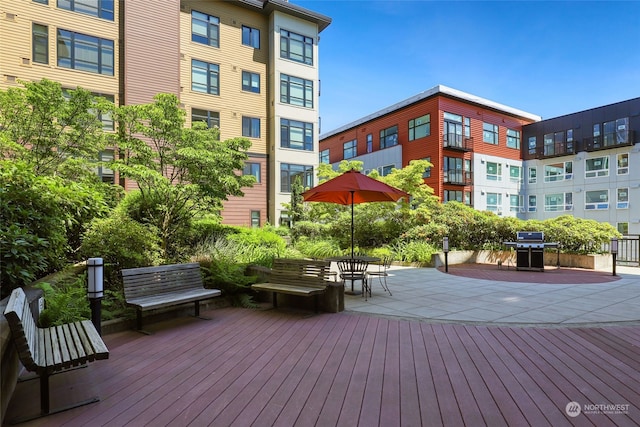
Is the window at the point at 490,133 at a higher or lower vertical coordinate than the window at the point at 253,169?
higher

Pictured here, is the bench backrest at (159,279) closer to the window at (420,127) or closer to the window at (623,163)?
the window at (420,127)

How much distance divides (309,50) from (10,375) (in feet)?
75.5

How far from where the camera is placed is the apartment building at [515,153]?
25.2m

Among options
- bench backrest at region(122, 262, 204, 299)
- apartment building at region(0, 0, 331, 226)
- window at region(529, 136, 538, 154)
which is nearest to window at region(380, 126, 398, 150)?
apartment building at region(0, 0, 331, 226)

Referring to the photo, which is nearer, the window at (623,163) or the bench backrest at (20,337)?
the bench backrest at (20,337)

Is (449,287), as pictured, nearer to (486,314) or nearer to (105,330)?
(486,314)

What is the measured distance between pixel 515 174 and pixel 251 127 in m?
22.9

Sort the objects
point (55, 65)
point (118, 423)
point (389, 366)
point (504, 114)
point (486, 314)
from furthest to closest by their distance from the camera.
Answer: point (504, 114) → point (55, 65) → point (486, 314) → point (389, 366) → point (118, 423)

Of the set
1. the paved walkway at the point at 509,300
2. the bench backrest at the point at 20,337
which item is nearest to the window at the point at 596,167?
the paved walkway at the point at 509,300

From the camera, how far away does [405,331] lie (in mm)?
4902

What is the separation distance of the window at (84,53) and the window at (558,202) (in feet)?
107

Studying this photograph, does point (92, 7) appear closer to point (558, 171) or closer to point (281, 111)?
point (281, 111)

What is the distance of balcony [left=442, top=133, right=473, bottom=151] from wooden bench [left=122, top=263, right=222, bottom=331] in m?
23.5

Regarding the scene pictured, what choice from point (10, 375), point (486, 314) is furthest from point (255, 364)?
point (486, 314)
